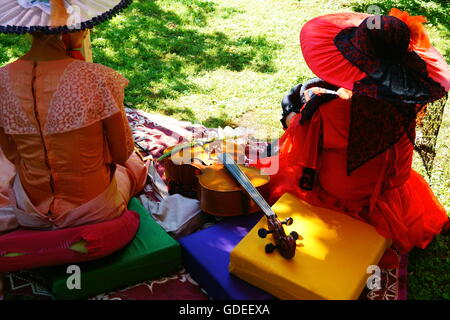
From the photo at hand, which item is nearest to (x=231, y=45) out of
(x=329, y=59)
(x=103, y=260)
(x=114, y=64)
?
(x=114, y=64)

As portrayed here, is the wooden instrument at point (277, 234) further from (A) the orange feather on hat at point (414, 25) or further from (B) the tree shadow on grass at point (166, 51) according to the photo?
(B) the tree shadow on grass at point (166, 51)

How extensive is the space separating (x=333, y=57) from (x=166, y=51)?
4543 millimetres

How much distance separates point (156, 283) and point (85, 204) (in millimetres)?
713

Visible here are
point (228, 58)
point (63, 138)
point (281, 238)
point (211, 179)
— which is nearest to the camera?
point (63, 138)

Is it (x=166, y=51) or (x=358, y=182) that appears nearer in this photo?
(x=358, y=182)

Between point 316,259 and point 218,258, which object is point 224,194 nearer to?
point 218,258

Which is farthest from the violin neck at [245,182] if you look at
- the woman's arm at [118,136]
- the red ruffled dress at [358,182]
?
the woman's arm at [118,136]

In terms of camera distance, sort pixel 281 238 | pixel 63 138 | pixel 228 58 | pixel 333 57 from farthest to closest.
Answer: pixel 228 58, pixel 333 57, pixel 281 238, pixel 63 138

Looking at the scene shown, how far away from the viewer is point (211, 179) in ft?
11.7

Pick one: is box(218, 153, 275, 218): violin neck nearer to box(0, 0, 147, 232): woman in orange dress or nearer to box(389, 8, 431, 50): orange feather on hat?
box(0, 0, 147, 232): woman in orange dress

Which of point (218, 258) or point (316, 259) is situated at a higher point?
point (316, 259)

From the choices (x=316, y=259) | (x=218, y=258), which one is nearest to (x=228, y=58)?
(x=218, y=258)

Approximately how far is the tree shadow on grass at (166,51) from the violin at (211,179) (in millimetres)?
1548

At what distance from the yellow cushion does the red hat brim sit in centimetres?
94
